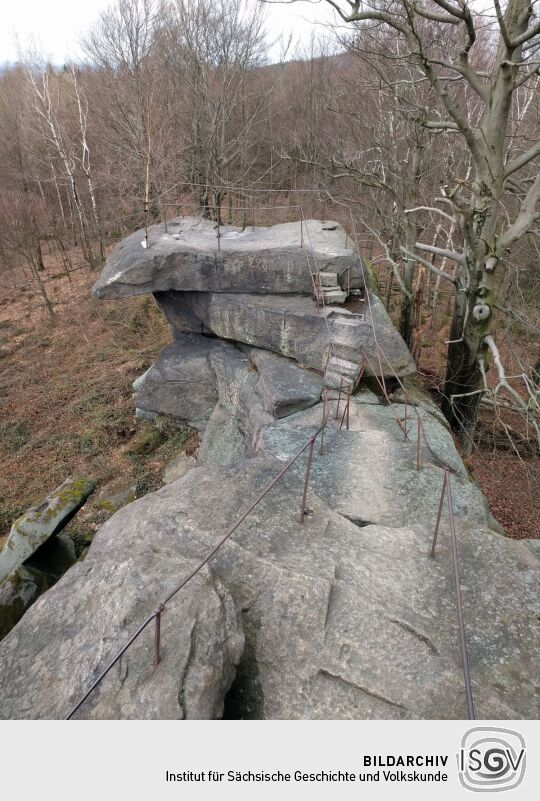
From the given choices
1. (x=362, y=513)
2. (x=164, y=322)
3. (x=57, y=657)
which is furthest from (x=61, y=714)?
(x=164, y=322)

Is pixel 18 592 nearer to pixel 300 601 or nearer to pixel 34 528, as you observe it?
pixel 34 528

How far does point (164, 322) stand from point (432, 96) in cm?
1296

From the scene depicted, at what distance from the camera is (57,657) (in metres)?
3.69

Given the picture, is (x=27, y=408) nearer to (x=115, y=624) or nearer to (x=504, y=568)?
(x=115, y=624)

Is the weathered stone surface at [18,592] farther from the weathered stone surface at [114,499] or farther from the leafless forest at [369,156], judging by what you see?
the leafless forest at [369,156]

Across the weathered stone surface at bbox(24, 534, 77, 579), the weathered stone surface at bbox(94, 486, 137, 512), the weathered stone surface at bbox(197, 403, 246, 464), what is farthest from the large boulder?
the weathered stone surface at bbox(94, 486, 137, 512)

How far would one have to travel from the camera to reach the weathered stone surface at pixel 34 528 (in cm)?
807

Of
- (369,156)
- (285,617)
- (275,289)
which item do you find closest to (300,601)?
(285,617)

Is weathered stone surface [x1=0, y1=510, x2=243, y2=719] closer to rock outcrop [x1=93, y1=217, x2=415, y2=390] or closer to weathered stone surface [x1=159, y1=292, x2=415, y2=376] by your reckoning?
rock outcrop [x1=93, y1=217, x2=415, y2=390]

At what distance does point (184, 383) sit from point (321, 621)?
962cm

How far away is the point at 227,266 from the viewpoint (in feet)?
37.3
